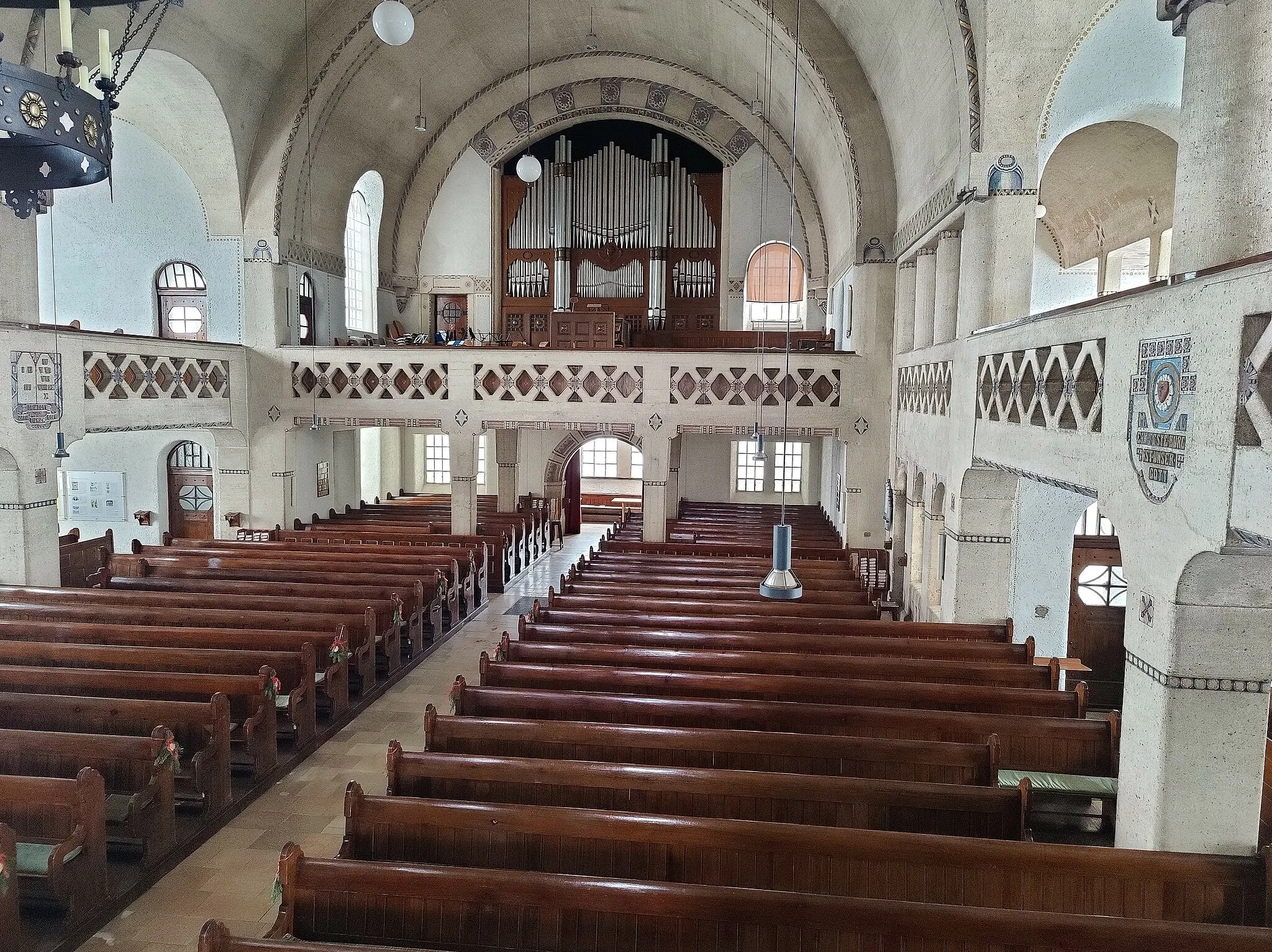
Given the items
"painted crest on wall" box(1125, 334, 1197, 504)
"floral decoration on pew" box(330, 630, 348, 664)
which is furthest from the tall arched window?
"painted crest on wall" box(1125, 334, 1197, 504)

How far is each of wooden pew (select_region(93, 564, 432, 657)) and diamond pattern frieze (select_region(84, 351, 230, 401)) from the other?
2.56 m

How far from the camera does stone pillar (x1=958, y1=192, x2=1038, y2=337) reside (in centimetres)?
769

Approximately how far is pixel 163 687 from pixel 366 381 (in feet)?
28.6

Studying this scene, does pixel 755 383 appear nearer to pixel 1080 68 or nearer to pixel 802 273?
pixel 802 273

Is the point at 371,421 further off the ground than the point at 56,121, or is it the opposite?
the point at 56,121

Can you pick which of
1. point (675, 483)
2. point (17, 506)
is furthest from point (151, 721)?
point (675, 483)

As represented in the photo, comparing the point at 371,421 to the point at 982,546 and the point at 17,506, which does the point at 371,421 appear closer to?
the point at 17,506

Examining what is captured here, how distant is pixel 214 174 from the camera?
13977 mm

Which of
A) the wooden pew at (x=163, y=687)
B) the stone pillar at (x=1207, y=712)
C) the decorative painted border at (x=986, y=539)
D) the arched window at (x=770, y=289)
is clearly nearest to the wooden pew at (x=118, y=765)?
the wooden pew at (x=163, y=687)

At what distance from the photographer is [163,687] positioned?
267 inches

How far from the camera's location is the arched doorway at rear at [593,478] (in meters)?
20.2

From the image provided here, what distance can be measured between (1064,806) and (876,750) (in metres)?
1.59

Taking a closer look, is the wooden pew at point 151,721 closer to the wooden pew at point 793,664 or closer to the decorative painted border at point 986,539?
the wooden pew at point 793,664

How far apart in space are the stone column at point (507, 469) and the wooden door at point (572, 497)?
5.41ft
